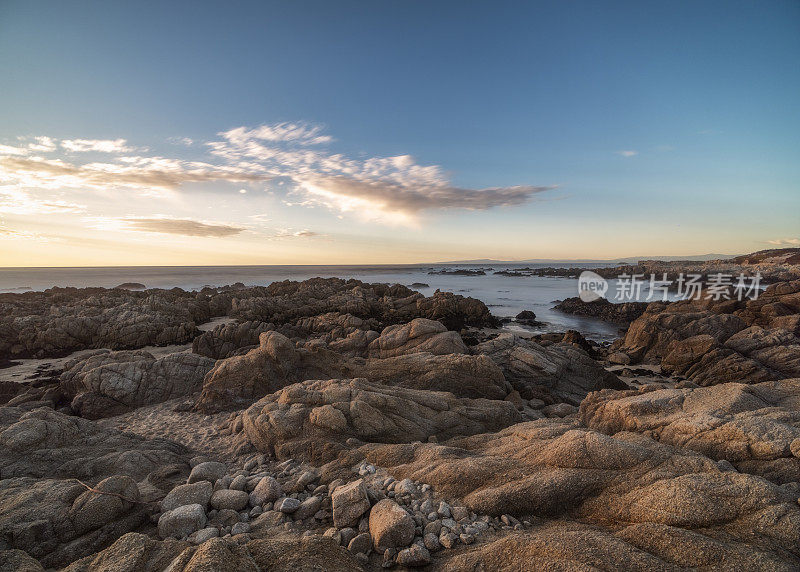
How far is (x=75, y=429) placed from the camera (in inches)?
382

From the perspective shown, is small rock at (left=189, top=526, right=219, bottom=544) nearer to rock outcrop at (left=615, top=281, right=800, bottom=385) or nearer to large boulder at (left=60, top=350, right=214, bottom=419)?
large boulder at (left=60, top=350, right=214, bottom=419)

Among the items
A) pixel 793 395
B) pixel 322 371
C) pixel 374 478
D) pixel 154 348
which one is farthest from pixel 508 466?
pixel 154 348

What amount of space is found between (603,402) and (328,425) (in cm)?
821

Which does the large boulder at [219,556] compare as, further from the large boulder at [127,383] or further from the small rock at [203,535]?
the large boulder at [127,383]

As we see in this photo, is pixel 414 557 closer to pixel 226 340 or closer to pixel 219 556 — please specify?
pixel 219 556

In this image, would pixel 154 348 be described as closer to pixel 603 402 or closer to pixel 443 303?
pixel 443 303

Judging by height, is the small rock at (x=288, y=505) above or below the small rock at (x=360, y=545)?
below

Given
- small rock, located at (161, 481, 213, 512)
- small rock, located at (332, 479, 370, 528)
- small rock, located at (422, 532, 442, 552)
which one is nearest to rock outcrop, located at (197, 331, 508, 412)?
small rock, located at (161, 481, 213, 512)

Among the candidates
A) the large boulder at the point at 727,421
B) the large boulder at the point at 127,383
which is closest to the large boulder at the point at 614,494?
the large boulder at the point at 727,421

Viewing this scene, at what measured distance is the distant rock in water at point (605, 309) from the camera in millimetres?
37781

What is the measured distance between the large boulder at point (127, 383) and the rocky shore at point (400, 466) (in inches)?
2.9

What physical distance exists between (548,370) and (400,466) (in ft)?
38.7

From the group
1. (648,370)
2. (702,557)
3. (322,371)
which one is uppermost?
(702,557)

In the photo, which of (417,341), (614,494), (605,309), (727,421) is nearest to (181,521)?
(614,494)
